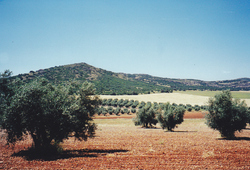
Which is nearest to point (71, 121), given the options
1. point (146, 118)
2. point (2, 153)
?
point (2, 153)

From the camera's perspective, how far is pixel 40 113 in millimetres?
17141

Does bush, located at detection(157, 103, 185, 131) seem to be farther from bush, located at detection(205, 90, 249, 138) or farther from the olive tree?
the olive tree

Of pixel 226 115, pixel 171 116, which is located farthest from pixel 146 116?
pixel 226 115

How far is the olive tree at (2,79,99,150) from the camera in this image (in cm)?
1689

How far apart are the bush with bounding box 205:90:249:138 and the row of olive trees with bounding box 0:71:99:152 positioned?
20389 millimetres

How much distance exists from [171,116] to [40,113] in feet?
101

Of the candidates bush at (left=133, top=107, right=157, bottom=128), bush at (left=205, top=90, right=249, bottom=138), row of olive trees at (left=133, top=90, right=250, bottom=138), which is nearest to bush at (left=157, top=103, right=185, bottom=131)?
bush at (left=133, top=107, right=157, bottom=128)

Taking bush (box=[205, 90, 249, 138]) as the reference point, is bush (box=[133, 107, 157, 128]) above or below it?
below

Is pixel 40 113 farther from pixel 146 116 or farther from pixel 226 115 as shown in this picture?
pixel 146 116

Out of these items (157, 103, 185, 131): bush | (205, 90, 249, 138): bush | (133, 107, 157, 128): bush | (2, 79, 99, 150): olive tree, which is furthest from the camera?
(133, 107, 157, 128): bush

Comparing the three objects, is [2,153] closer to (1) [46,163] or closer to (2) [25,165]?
(2) [25,165]

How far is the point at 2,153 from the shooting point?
18.2m

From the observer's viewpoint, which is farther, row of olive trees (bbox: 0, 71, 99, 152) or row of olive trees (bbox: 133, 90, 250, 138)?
row of olive trees (bbox: 133, 90, 250, 138)

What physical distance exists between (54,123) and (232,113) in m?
27.1
